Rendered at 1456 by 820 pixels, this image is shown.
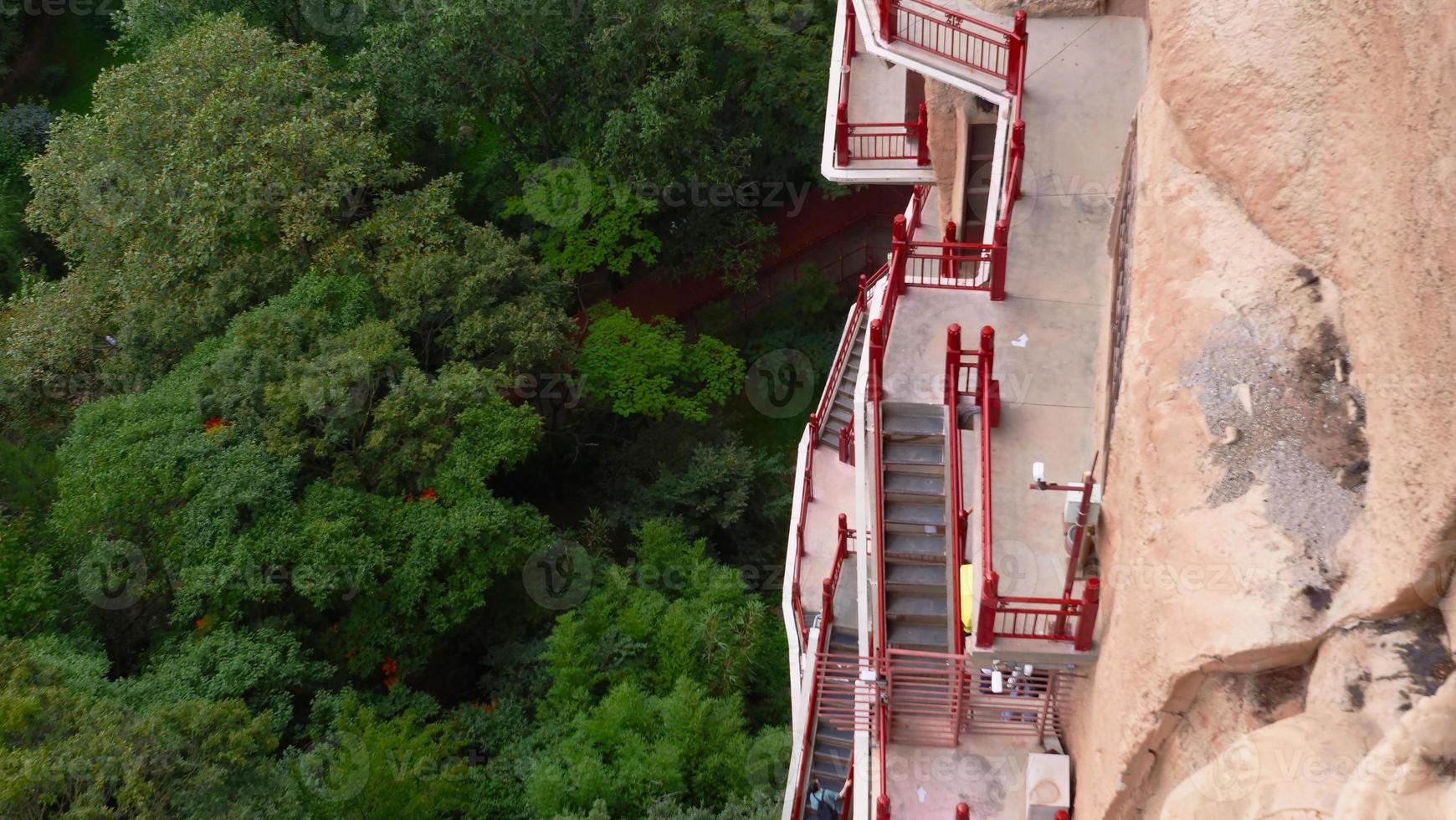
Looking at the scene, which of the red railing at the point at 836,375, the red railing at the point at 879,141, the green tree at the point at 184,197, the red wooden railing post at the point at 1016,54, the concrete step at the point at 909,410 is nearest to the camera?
the concrete step at the point at 909,410

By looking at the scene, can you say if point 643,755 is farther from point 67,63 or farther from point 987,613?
point 67,63

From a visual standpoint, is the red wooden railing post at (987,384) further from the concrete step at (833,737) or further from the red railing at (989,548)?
the concrete step at (833,737)

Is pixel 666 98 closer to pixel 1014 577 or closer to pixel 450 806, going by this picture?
pixel 450 806

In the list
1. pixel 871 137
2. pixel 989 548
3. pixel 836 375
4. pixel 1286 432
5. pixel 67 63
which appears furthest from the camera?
pixel 67 63

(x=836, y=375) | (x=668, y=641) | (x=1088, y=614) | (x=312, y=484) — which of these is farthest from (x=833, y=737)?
(x=312, y=484)

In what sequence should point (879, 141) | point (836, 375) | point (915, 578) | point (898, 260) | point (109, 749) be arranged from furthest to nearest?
point (836, 375) < point (879, 141) < point (109, 749) < point (915, 578) < point (898, 260)

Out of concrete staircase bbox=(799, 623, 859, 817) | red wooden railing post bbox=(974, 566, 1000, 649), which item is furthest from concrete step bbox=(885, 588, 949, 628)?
red wooden railing post bbox=(974, 566, 1000, 649)

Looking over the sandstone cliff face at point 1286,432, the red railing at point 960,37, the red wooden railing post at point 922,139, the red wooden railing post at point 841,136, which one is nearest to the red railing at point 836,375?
the red wooden railing post at point 922,139
